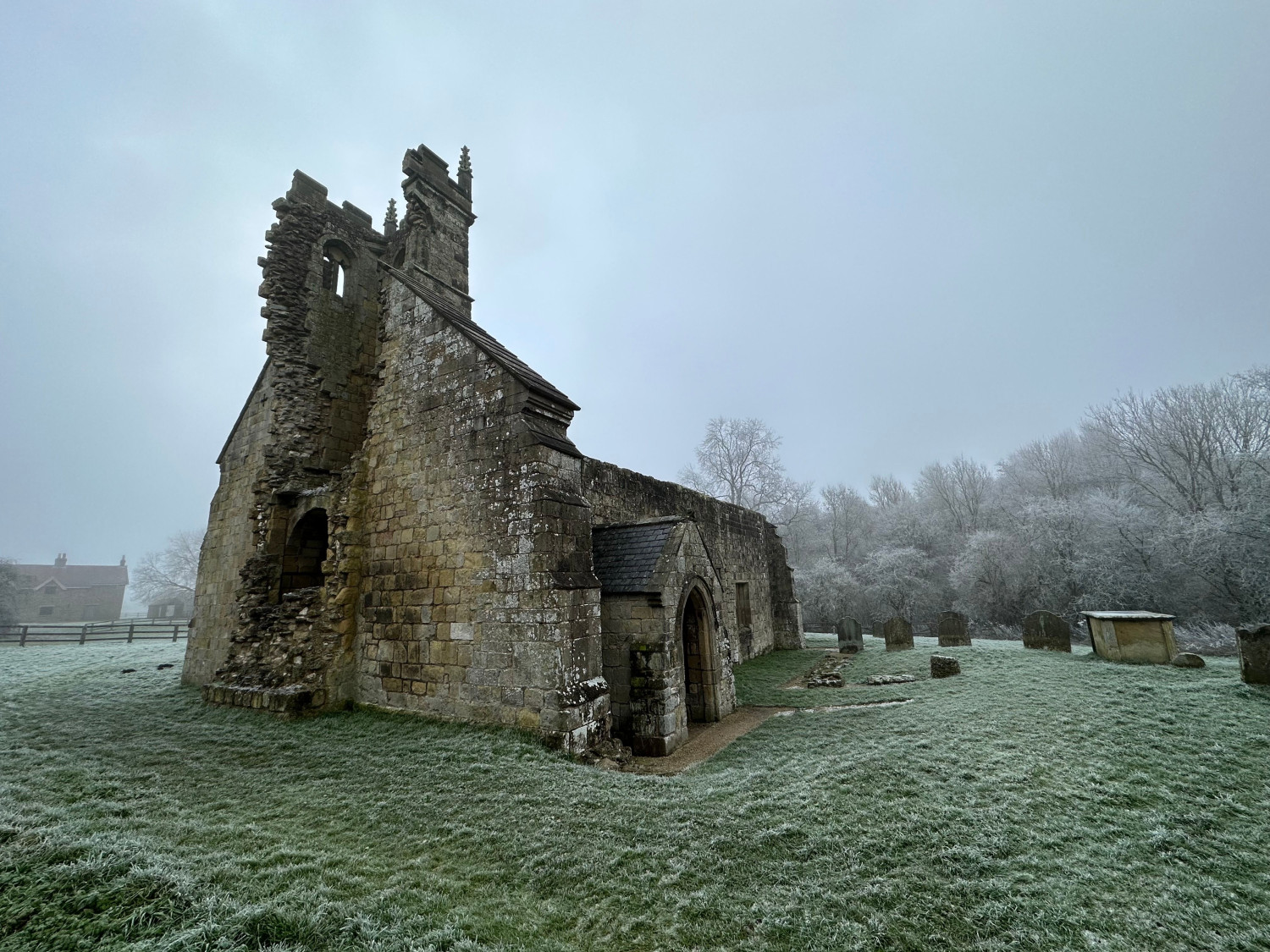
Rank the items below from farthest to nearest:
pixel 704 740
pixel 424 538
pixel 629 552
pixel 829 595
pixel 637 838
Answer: pixel 829 595
pixel 629 552
pixel 704 740
pixel 424 538
pixel 637 838

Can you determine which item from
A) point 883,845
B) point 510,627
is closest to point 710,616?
point 510,627

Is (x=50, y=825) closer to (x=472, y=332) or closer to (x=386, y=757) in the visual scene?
(x=386, y=757)

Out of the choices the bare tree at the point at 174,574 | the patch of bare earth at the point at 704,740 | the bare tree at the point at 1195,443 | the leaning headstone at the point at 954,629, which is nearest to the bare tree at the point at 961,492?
the bare tree at the point at 1195,443

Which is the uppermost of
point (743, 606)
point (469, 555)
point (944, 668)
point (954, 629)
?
point (469, 555)

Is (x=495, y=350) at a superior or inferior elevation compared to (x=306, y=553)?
superior

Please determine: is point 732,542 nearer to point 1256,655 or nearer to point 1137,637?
point 1137,637

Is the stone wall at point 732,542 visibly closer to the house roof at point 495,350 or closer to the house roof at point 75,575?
the house roof at point 495,350

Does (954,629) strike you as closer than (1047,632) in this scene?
No

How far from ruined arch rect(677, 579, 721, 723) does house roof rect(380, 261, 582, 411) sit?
3823 millimetres

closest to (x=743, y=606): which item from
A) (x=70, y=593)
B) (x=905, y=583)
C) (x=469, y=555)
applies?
(x=469, y=555)

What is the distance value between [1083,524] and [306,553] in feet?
90.1

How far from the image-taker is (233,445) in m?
10.9

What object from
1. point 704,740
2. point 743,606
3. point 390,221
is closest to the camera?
point 704,740

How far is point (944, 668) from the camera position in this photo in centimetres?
1052
